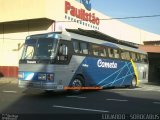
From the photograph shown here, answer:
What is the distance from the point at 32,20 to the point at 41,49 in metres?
13.6

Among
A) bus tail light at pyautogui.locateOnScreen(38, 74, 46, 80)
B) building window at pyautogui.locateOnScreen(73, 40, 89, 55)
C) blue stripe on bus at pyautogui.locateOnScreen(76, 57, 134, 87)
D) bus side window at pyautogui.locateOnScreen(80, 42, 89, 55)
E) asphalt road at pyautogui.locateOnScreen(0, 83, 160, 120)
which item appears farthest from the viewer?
blue stripe on bus at pyautogui.locateOnScreen(76, 57, 134, 87)

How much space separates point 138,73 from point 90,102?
1113 centimetres

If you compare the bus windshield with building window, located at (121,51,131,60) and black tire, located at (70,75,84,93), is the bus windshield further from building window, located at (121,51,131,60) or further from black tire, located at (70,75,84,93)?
building window, located at (121,51,131,60)

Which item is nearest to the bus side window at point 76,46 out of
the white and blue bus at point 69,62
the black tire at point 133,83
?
the white and blue bus at point 69,62

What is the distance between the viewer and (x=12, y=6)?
28.2 meters

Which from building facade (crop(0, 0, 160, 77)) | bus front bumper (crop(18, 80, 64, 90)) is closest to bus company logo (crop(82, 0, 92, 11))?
building facade (crop(0, 0, 160, 77))

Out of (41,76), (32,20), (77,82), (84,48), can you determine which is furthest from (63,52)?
(32,20)

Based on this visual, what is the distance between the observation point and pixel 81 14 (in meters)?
29.7

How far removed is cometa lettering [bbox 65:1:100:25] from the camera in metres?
28.0

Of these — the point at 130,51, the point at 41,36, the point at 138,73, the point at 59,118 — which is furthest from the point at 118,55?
the point at 59,118

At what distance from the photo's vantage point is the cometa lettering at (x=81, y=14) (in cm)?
2799

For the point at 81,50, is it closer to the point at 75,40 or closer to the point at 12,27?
the point at 75,40

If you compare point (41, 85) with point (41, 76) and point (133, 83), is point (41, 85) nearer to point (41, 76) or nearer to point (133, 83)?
point (41, 76)

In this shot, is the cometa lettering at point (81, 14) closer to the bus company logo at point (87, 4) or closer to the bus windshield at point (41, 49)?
the bus company logo at point (87, 4)
